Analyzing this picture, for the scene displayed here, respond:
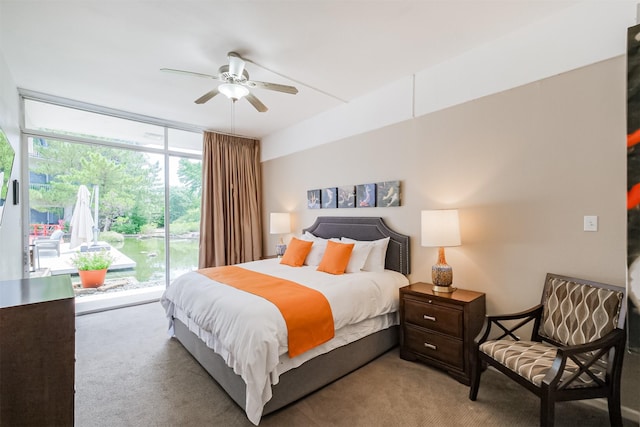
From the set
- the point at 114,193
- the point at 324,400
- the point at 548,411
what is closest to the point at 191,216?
the point at 114,193

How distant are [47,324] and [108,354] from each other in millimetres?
1856

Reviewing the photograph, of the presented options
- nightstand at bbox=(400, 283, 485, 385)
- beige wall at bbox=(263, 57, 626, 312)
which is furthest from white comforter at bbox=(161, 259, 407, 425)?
beige wall at bbox=(263, 57, 626, 312)

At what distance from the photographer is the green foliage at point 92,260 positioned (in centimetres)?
413

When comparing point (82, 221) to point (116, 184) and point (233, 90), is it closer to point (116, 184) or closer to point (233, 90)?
point (116, 184)

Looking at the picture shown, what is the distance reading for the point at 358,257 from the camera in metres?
3.24

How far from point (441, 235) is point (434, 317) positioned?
2.39ft

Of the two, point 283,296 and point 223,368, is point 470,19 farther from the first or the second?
point 223,368

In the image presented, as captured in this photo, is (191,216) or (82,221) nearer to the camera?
(82,221)

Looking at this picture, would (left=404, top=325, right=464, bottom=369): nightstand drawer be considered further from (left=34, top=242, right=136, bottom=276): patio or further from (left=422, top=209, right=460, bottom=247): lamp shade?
(left=34, top=242, right=136, bottom=276): patio

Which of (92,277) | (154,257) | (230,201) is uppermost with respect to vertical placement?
(230,201)

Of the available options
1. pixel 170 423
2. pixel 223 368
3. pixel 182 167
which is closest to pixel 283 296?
pixel 223 368

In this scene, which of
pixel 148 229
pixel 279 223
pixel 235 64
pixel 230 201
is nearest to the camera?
pixel 235 64

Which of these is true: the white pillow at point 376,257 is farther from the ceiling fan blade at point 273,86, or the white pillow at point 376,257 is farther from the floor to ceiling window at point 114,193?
the floor to ceiling window at point 114,193

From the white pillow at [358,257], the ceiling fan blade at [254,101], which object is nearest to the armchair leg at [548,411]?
the white pillow at [358,257]
